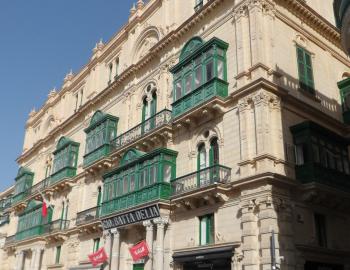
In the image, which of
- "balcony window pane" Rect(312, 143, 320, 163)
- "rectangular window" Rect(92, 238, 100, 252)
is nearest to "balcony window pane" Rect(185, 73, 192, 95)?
"balcony window pane" Rect(312, 143, 320, 163)

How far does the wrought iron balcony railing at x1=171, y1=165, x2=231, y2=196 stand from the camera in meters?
20.0

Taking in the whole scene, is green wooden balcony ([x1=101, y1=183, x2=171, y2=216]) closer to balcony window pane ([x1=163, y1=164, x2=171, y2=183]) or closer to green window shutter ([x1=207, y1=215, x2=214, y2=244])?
balcony window pane ([x1=163, y1=164, x2=171, y2=183])

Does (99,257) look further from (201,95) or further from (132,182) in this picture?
(201,95)

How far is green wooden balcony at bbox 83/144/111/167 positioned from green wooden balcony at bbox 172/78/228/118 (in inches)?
325

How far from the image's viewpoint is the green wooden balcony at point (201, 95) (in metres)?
21.5

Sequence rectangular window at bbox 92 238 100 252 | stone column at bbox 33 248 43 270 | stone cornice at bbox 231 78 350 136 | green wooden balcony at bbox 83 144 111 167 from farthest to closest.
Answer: stone column at bbox 33 248 43 270, green wooden balcony at bbox 83 144 111 167, rectangular window at bbox 92 238 100 252, stone cornice at bbox 231 78 350 136

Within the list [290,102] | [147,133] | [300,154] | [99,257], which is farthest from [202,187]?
[99,257]

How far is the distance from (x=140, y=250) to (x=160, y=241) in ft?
5.87

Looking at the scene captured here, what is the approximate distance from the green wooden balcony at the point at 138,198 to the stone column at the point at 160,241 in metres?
1.14

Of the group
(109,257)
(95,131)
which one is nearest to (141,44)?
(95,131)

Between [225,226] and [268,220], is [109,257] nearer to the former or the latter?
[225,226]

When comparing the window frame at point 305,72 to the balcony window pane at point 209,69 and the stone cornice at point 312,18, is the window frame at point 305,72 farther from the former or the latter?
the balcony window pane at point 209,69

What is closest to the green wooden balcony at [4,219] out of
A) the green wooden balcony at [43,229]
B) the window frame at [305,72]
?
the green wooden balcony at [43,229]

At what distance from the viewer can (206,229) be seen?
Result: 20.7 m
